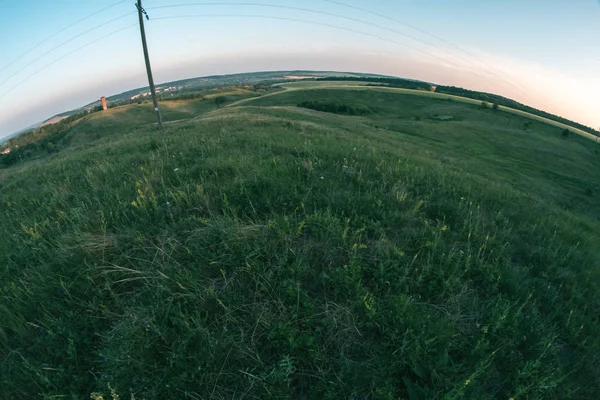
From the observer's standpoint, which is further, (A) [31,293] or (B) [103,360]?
(A) [31,293]

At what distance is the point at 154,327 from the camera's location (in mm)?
2471

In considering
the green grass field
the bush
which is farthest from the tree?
the green grass field

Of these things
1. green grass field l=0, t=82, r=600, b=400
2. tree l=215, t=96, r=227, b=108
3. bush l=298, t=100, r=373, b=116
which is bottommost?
green grass field l=0, t=82, r=600, b=400

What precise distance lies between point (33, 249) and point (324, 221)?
3.97 m

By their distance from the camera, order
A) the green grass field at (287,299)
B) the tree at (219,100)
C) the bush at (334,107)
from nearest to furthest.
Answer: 1. the green grass field at (287,299)
2. the bush at (334,107)
3. the tree at (219,100)

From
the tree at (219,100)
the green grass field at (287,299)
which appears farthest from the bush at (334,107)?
the green grass field at (287,299)

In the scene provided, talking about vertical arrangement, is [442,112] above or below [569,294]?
above

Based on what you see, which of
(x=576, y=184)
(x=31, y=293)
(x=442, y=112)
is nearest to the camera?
(x=31, y=293)

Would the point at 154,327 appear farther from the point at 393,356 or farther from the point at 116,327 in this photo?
the point at 393,356

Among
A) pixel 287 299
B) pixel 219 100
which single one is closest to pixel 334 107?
pixel 219 100

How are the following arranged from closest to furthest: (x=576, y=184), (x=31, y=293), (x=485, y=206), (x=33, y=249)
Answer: (x=31, y=293), (x=33, y=249), (x=485, y=206), (x=576, y=184)

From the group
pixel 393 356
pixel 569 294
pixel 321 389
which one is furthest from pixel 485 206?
pixel 321 389

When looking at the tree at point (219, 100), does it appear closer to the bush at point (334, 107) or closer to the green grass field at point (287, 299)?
the bush at point (334, 107)

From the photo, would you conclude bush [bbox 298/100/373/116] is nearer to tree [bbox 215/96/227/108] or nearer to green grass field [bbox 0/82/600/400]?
tree [bbox 215/96/227/108]
